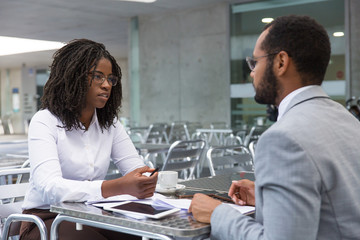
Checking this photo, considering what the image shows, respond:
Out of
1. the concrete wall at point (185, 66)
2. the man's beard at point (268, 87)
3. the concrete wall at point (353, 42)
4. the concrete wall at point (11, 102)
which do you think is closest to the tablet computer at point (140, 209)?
the man's beard at point (268, 87)

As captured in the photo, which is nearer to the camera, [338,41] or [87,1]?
[338,41]

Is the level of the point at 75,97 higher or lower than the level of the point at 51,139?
higher

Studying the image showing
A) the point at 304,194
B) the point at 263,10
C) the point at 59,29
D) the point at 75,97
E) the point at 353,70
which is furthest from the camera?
the point at 59,29

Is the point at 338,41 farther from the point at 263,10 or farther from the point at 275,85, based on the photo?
the point at 275,85

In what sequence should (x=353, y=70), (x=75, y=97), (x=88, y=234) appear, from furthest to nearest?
(x=353, y=70) < (x=75, y=97) < (x=88, y=234)

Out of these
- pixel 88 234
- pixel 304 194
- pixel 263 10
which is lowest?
pixel 88 234

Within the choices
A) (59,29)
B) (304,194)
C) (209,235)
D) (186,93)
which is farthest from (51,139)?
(59,29)

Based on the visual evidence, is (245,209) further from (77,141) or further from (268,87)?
(77,141)

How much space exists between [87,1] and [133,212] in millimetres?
8474

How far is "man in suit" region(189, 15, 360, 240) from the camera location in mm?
1010

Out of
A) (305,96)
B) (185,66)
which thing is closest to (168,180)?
(305,96)

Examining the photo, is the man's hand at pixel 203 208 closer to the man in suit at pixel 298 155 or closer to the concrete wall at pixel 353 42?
the man in suit at pixel 298 155

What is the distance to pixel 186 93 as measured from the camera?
1030 centimetres

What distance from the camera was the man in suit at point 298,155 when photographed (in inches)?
39.8
